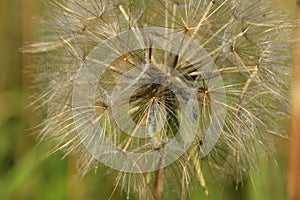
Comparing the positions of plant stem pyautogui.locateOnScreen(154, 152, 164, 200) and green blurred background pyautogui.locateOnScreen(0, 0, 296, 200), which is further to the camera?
green blurred background pyautogui.locateOnScreen(0, 0, 296, 200)

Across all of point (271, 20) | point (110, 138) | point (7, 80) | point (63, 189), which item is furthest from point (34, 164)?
point (271, 20)

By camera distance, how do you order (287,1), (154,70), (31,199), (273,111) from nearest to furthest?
(154,70)
(273,111)
(287,1)
(31,199)

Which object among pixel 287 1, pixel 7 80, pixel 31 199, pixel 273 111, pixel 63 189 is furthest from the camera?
pixel 7 80

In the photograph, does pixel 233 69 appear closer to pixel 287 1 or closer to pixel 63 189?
pixel 287 1

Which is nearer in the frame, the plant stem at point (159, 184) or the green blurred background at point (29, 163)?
the plant stem at point (159, 184)

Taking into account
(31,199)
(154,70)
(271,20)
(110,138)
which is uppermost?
(271,20)

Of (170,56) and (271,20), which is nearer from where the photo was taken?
(170,56)

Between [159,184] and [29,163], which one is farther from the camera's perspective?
[29,163]

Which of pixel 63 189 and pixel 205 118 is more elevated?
pixel 205 118
